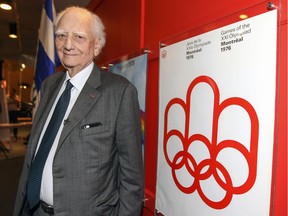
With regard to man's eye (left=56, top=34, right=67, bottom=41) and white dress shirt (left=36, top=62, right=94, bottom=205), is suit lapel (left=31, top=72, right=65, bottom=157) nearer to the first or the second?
white dress shirt (left=36, top=62, right=94, bottom=205)

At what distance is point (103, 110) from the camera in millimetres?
1282

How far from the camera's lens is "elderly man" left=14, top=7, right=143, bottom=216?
4.09 ft

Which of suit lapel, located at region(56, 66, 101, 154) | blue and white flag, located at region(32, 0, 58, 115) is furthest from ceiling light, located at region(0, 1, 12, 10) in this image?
suit lapel, located at region(56, 66, 101, 154)

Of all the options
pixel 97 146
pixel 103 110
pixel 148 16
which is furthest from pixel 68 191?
pixel 148 16

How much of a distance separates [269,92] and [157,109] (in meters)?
0.77

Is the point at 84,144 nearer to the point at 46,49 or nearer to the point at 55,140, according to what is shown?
the point at 55,140

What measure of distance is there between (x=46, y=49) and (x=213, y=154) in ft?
6.72

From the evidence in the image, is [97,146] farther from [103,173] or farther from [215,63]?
[215,63]

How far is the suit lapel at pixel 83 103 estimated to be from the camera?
4.11 ft

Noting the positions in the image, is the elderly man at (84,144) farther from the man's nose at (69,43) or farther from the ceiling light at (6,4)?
the ceiling light at (6,4)

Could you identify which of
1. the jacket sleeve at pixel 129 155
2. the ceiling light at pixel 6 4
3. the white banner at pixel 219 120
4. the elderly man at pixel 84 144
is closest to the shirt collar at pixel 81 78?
the elderly man at pixel 84 144

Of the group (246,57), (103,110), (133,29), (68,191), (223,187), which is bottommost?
(68,191)

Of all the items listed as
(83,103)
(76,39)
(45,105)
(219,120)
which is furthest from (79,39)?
(219,120)

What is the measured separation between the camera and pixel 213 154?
1.04 m
